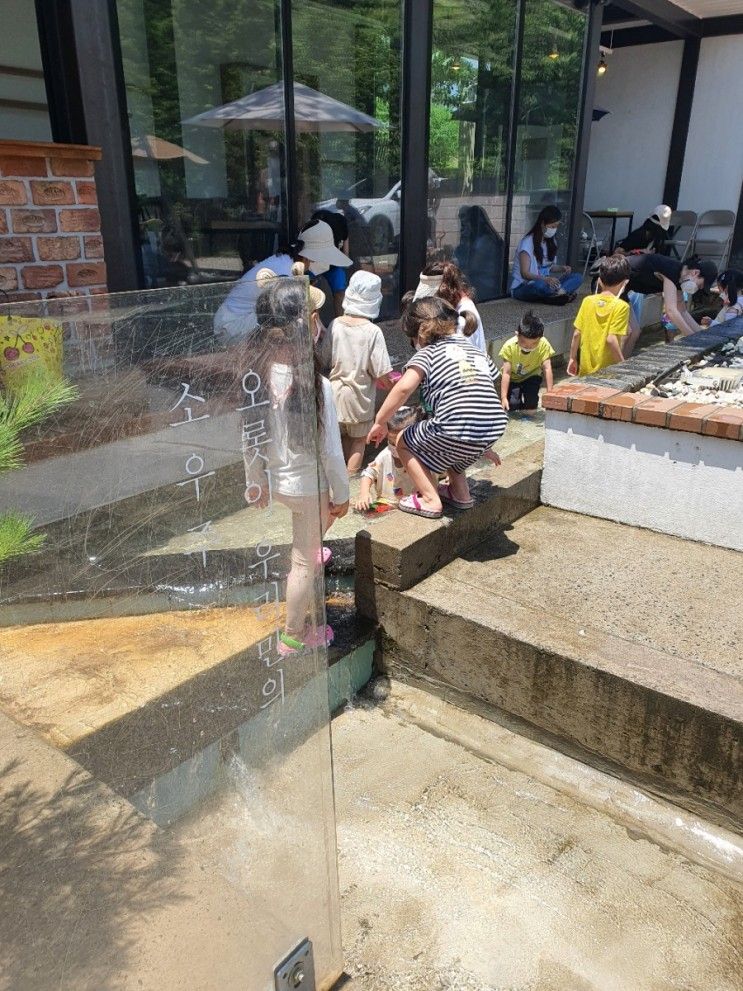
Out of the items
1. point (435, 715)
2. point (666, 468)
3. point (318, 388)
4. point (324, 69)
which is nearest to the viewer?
point (318, 388)

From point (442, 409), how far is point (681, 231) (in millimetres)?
11245

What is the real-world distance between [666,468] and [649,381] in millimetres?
947

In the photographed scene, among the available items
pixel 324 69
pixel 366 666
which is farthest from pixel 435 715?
pixel 324 69

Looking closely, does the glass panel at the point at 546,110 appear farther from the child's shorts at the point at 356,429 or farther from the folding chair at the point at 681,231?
the child's shorts at the point at 356,429

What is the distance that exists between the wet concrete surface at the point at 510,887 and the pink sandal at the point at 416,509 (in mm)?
1008

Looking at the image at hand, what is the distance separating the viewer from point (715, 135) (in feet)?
40.2

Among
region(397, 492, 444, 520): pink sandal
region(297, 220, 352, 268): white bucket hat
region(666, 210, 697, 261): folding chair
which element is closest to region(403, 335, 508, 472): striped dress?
region(397, 492, 444, 520): pink sandal

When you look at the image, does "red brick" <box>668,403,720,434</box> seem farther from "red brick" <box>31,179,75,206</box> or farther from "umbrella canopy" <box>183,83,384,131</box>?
"umbrella canopy" <box>183,83,384,131</box>

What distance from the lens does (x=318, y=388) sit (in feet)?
8.12

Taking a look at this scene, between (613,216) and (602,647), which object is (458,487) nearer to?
(602,647)

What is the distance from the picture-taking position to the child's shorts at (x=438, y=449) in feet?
11.2

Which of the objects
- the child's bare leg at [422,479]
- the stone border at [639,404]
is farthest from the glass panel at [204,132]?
the stone border at [639,404]

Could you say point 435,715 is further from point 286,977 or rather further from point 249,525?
point 249,525

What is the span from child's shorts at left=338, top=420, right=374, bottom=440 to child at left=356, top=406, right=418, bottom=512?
0.57 meters
